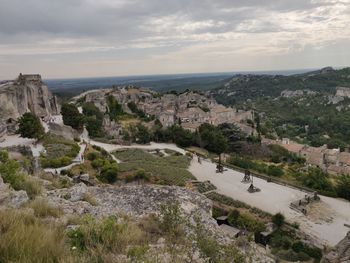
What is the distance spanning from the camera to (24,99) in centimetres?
4222

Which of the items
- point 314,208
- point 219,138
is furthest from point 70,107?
point 314,208

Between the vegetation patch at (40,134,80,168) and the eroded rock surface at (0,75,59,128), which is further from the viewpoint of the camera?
the eroded rock surface at (0,75,59,128)

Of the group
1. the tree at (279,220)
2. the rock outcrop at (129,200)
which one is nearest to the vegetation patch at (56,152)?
the tree at (279,220)

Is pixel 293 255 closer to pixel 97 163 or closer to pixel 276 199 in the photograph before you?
pixel 276 199

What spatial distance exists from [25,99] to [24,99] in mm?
346

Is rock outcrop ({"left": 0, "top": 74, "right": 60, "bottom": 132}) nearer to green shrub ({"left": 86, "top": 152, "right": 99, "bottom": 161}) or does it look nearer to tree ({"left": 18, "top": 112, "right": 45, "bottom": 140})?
tree ({"left": 18, "top": 112, "right": 45, "bottom": 140})

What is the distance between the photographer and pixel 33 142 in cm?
3069

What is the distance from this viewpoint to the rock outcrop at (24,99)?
127 feet

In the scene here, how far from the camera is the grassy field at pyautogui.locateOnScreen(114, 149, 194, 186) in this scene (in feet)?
87.4

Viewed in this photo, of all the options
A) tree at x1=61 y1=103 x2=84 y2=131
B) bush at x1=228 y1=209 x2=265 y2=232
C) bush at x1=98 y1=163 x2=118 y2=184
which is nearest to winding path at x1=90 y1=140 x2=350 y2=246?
bush at x1=228 y1=209 x2=265 y2=232

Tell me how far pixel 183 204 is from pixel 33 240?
220 inches

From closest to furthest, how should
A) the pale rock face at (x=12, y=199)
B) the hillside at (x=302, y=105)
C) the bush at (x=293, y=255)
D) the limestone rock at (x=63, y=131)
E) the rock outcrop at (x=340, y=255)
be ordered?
the pale rock face at (x=12, y=199) < the rock outcrop at (x=340, y=255) < the bush at (x=293, y=255) < the limestone rock at (x=63, y=131) < the hillside at (x=302, y=105)

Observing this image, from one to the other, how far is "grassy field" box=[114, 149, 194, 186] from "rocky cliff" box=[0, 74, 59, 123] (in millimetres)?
12993

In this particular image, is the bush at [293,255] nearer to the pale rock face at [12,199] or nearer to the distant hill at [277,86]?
the pale rock face at [12,199]
